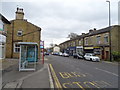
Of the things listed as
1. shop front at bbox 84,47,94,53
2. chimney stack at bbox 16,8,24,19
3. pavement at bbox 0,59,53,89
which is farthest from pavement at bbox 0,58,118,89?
shop front at bbox 84,47,94,53

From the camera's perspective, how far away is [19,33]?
24141 millimetres

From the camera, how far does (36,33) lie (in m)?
24.4

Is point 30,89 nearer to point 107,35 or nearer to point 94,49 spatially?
point 107,35

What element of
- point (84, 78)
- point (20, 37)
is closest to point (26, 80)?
point (84, 78)

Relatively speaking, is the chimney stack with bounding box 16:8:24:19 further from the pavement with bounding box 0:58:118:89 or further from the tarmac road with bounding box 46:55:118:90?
the pavement with bounding box 0:58:118:89

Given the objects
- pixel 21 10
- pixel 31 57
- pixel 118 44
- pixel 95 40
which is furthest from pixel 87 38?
pixel 31 57

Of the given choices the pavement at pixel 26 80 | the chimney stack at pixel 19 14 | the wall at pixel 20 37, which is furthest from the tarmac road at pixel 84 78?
the chimney stack at pixel 19 14

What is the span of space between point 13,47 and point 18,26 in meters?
4.13

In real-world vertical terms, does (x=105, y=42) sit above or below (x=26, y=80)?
above

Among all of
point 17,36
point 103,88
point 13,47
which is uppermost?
point 17,36

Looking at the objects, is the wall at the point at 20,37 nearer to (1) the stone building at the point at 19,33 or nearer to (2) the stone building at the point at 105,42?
(1) the stone building at the point at 19,33

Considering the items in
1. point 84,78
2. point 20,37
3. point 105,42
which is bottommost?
point 84,78

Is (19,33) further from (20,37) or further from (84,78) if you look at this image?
(84,78)

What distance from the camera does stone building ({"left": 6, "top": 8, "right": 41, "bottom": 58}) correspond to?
23156mm
